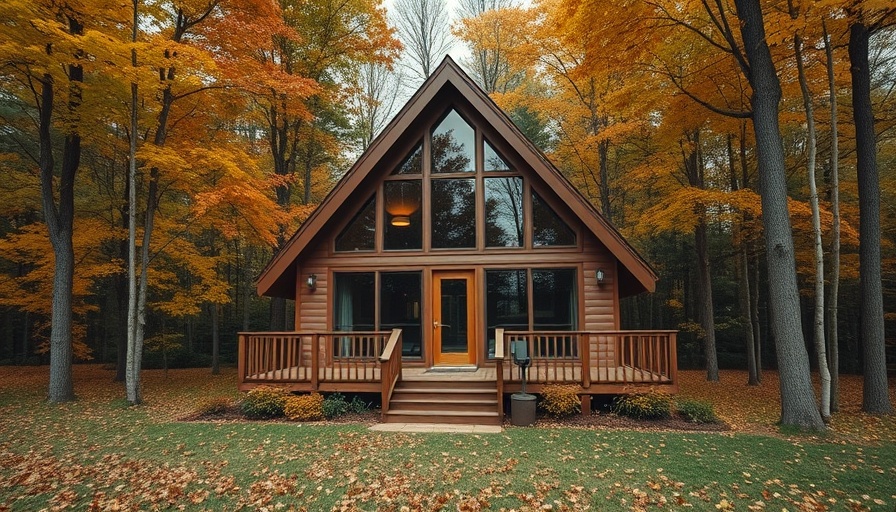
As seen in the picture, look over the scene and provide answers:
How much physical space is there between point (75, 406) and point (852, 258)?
1993cm

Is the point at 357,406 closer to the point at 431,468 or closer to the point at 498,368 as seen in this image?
the point at 498,368

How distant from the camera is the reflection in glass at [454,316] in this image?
9578mm

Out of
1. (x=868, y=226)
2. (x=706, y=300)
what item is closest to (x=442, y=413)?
(x=868, y=226)

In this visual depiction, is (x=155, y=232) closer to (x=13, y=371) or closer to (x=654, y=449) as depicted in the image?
(x=13, y=371)

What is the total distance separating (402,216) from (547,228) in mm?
3061

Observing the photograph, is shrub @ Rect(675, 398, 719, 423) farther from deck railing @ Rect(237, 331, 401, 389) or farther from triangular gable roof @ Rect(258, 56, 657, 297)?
deck railing @ Rect(237, 331, 401, 389)

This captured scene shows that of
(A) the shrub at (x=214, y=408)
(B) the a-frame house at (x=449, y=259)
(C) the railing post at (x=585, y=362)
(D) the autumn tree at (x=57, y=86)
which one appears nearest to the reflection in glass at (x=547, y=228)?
(B) the a-frame house at (x=449, y=259)

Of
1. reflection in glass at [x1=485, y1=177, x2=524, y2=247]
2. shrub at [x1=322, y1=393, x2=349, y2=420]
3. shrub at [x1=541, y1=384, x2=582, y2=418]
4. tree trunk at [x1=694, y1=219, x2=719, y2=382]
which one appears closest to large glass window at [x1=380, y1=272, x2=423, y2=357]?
shrub at [x1=322, y1=393, x2=349, y2=420]

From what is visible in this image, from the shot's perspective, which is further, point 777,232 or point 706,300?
point 706,300

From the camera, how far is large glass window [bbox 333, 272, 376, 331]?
9.78 metres

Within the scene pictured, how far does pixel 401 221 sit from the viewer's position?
9.98 m

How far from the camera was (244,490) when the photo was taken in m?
4.61

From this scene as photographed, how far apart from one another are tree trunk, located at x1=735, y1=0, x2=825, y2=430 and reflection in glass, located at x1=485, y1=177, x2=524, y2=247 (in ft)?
13.8

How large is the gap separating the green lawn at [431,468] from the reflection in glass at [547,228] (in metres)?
3.92
